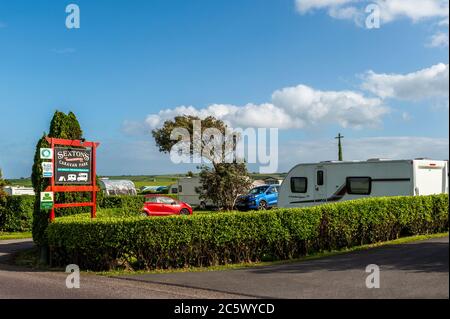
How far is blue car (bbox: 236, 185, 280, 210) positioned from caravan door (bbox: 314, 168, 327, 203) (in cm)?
1204

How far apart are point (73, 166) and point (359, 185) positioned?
10.6 meters

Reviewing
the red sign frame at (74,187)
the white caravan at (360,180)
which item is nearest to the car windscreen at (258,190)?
the white caravan at (360,180)

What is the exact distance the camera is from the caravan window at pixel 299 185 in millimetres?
20297

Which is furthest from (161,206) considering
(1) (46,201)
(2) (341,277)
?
(2) (341,277)

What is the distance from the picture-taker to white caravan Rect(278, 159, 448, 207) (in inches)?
693

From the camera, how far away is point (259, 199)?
3250 centimetres

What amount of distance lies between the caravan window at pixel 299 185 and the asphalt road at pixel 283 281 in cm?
855

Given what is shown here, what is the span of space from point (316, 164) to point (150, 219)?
1038 cm

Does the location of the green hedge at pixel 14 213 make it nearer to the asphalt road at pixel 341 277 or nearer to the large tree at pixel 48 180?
the large tree at pixel 48 180

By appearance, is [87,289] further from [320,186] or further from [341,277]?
[320,186]

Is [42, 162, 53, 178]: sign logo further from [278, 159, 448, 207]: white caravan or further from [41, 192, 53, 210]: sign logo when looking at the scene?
[278, 159, 448, 207]: white caravan

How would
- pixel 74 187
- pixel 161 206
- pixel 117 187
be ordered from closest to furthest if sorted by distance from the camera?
pixel 74 187
pixel 161 206
pixel 117 187

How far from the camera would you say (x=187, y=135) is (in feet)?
171

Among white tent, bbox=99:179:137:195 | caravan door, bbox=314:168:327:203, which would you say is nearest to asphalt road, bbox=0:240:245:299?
caravan door, bbox=314:168:327:203
